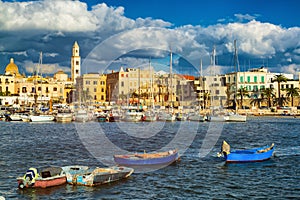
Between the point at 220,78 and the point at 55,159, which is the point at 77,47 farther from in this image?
the point at 55,159

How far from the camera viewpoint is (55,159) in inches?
1534

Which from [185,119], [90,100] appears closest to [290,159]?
[185,119]

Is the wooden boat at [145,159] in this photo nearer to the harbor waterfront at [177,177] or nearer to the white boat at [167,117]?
the harbor waterfront at [177,177]

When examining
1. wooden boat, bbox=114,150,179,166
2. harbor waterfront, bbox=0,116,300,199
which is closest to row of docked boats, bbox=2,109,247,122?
harbor waterfront, bbox=0,116,300,199

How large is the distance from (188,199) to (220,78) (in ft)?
414

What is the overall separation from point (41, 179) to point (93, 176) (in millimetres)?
3619

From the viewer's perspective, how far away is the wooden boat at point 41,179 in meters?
27.2

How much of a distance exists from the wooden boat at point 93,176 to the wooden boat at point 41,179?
0.79 meters

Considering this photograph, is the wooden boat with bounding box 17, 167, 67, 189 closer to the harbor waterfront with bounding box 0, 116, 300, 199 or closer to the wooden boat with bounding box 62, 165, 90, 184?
the wooden boat with bounding box 62, 165, 90, 184

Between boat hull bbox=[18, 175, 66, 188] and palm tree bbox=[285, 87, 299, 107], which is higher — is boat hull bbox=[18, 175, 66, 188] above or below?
below

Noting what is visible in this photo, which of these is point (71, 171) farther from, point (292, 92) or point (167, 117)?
point (292, 92)

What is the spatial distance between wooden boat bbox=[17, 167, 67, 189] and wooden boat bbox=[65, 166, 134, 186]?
79cm

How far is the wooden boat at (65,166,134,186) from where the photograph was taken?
2829 centimetres

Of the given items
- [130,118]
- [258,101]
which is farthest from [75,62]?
[130,118]
